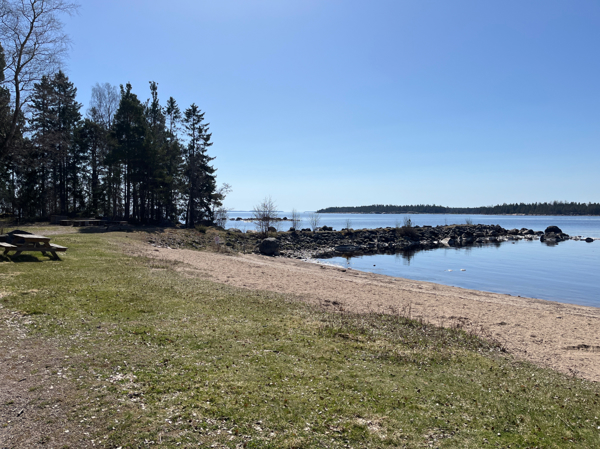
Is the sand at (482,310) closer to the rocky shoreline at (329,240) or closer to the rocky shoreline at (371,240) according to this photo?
the rocky shoreline at (329,240)

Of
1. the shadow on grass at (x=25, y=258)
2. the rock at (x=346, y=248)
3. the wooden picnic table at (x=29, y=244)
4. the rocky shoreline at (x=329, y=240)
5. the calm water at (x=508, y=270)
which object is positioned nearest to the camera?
the shadow on grass at (x=25, y=258)

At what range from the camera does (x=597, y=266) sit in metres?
32.4

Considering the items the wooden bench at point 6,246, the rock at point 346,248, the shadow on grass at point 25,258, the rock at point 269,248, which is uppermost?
the wooden bench at point 6,246

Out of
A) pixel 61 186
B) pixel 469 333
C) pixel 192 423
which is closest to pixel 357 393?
pixel 192 423

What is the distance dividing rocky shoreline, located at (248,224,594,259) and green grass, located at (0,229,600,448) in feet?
93.3

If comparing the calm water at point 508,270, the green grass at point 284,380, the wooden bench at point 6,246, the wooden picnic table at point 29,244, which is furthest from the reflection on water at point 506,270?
the wooden bench at point 6,246

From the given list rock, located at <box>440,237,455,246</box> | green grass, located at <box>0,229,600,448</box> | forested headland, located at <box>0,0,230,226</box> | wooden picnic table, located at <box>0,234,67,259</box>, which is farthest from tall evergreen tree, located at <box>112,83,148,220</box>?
rock, located at <box>440,237,455,246</box>

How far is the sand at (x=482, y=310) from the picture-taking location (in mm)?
9844

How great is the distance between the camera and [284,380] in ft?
19.2

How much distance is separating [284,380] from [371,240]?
47.2m

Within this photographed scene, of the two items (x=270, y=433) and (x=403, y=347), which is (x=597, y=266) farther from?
(x=270, y=433)

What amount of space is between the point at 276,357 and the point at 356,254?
36250 millimetres

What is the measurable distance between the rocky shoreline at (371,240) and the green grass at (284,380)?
28.4 metres

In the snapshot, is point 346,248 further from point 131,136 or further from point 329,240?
point 131,136
